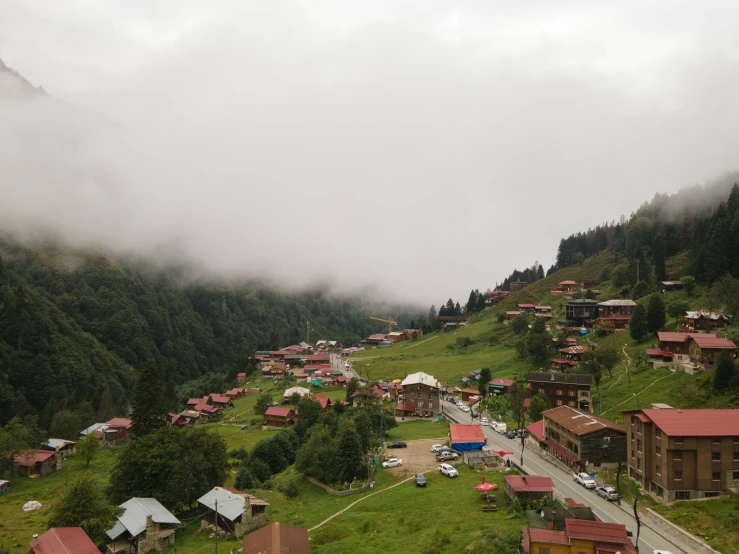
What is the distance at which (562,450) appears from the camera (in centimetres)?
5312

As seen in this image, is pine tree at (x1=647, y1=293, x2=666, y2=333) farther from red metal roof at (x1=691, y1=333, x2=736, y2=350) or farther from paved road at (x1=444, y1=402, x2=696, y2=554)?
paved road at (x1=444, y1=402, x2=696, y2=554)

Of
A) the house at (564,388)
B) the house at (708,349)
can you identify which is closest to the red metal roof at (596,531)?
the house at (564,388)

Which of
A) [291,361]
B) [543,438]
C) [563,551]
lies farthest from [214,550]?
[291,361]

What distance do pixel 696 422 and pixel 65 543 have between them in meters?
51.8

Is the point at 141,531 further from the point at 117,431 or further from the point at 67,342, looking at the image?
the point at 67,342

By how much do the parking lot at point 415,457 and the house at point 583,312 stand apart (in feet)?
217

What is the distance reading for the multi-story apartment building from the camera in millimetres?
82000

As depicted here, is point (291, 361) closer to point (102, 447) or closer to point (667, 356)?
point (102, 447)

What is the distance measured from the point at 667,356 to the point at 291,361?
371 feet

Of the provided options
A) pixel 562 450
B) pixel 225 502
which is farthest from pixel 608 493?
pixel 225 502

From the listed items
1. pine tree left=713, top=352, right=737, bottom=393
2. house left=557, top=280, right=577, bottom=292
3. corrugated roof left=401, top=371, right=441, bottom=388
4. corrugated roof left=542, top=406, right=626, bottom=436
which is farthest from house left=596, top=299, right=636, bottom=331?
corrugated roof left=542, top=406, right=626, bottom=436

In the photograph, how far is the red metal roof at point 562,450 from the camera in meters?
50.4

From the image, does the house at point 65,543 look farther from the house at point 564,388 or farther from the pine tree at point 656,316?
the pine tree at point 656,316

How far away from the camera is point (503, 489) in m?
43.6
